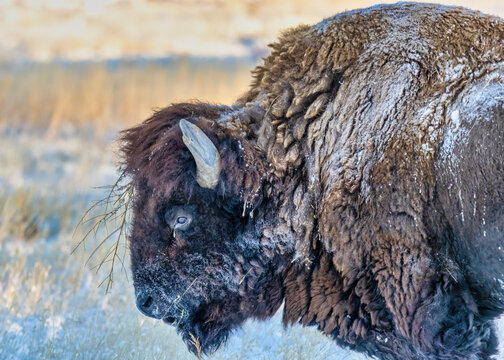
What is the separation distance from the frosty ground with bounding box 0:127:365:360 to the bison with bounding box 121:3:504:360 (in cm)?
57

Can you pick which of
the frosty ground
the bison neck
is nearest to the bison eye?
the bison neck

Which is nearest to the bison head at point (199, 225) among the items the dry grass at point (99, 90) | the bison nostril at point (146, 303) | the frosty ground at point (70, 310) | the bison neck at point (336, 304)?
the bison nostril at point (146, 303)

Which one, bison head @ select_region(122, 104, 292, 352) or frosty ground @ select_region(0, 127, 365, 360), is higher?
bison head @ select_region(122, 104, 292, 352)

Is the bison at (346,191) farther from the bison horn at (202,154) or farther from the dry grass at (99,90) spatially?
the dry grass at (99,90)

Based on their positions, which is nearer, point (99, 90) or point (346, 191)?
point (346, 191)

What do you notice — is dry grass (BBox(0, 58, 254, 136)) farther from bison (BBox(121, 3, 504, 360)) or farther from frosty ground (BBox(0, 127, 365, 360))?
bison (BBox(121, 3, 504, 360))

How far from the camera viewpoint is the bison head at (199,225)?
311 cm

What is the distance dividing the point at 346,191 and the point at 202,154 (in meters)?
0.75

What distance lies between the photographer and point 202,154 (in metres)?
3.03

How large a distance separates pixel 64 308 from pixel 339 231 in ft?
9.95

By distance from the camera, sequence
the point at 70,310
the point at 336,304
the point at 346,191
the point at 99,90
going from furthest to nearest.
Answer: the point at 99,90 → the point at 70,310 → the point at 336,304 → the point at 346,191

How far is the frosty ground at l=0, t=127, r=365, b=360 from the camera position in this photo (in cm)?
406

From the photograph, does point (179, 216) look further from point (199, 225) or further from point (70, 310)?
point (70, 310)

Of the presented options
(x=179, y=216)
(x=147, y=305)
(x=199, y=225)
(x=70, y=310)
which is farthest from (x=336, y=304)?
(x=70, y=310)
